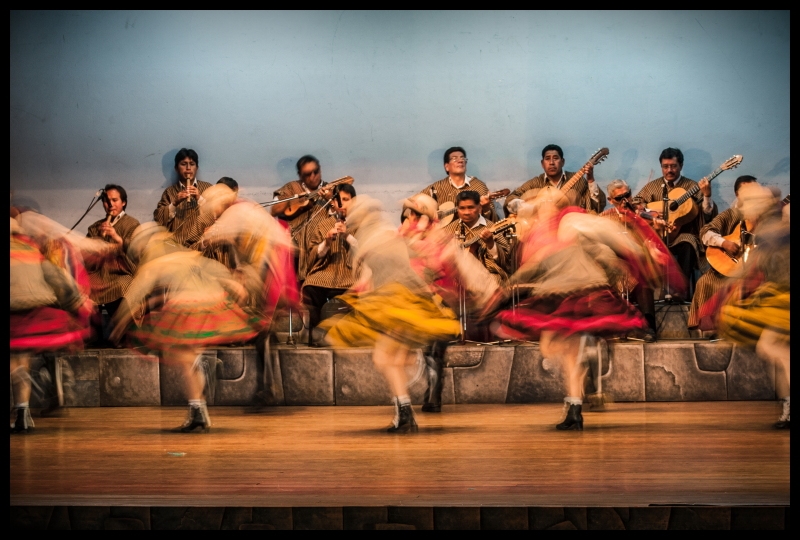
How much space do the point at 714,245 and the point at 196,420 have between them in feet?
11.3

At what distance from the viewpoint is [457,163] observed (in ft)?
22.8

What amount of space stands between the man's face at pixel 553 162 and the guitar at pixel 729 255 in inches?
44.1

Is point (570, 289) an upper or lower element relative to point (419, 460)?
upper

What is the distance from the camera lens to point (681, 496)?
13.2 feet

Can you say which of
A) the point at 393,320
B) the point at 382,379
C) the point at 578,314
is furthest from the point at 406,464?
the point at 382,379

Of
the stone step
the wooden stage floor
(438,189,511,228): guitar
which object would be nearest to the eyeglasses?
the stone step

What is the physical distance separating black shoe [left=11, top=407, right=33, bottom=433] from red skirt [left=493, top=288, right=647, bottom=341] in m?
2.91

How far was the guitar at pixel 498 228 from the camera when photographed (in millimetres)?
6598

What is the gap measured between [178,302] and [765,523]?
3.29 meters

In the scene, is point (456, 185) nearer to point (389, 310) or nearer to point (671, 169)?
point (671, 169)

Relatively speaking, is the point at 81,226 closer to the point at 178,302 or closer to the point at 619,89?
the point at 178,302

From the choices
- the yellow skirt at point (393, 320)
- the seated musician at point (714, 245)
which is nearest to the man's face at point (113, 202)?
the yellow skirt at point (393, 320)

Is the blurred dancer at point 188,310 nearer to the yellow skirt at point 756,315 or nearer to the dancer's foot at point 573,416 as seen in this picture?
the dancer's foot at point 573,416

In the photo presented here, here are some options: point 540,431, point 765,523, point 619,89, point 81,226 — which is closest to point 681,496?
point 765,523
